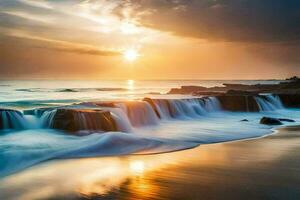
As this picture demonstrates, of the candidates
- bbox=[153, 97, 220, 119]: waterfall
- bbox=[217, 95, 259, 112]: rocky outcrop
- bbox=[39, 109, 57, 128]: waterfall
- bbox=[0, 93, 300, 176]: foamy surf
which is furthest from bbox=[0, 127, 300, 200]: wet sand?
bbox=[217, 95, 259, 112]: rocky outcrop

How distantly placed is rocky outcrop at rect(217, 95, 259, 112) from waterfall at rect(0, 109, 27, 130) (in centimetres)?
1849

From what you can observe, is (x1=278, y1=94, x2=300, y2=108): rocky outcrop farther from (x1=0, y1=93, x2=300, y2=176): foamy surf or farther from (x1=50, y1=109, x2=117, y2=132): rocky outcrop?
(x1=50, y1=109, x2=117, y2=132): rocky outcrop

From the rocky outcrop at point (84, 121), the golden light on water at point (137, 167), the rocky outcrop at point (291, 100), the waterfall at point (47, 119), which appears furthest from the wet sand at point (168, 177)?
the rocky outcrop at point (291, 100)

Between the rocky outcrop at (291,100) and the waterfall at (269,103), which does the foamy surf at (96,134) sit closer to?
the waterfall at (269,103)

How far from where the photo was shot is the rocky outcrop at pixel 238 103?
31.2 metres

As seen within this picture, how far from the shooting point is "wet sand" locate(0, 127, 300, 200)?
6.79m

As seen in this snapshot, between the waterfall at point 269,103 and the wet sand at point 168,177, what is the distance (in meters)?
21.7

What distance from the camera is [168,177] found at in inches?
314

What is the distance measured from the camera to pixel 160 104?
80.2 feet

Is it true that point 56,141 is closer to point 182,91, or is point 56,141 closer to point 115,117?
point 115,117

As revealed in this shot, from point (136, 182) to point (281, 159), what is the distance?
14.5 feet

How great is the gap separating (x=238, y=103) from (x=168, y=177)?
24.5m

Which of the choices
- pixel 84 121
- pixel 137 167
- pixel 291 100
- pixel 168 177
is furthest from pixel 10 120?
pixel 291 100

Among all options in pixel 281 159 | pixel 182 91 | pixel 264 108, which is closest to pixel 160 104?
pixel 264 108
